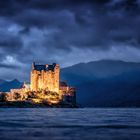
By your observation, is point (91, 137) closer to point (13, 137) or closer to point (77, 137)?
point (77, 137)

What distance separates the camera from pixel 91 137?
6288 centimetres

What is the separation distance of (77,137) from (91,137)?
2074 millimetres

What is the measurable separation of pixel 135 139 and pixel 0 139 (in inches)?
734

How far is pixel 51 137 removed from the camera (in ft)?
202

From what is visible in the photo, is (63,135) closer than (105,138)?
No

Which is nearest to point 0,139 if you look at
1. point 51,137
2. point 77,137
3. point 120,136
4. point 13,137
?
point 13,137

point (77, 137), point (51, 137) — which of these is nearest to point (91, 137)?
point (77, 137)

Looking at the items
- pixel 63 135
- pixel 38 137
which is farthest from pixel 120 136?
pixel 38 137

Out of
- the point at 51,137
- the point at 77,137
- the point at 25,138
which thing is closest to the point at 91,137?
the point at 77,137

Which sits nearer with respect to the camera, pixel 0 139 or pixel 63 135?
pixel 0 139

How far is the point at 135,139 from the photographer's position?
194 ft

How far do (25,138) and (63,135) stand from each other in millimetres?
7729

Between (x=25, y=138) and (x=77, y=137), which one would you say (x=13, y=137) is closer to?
(x=25, y=138)

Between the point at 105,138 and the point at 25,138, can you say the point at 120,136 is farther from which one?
the point at 25,138
